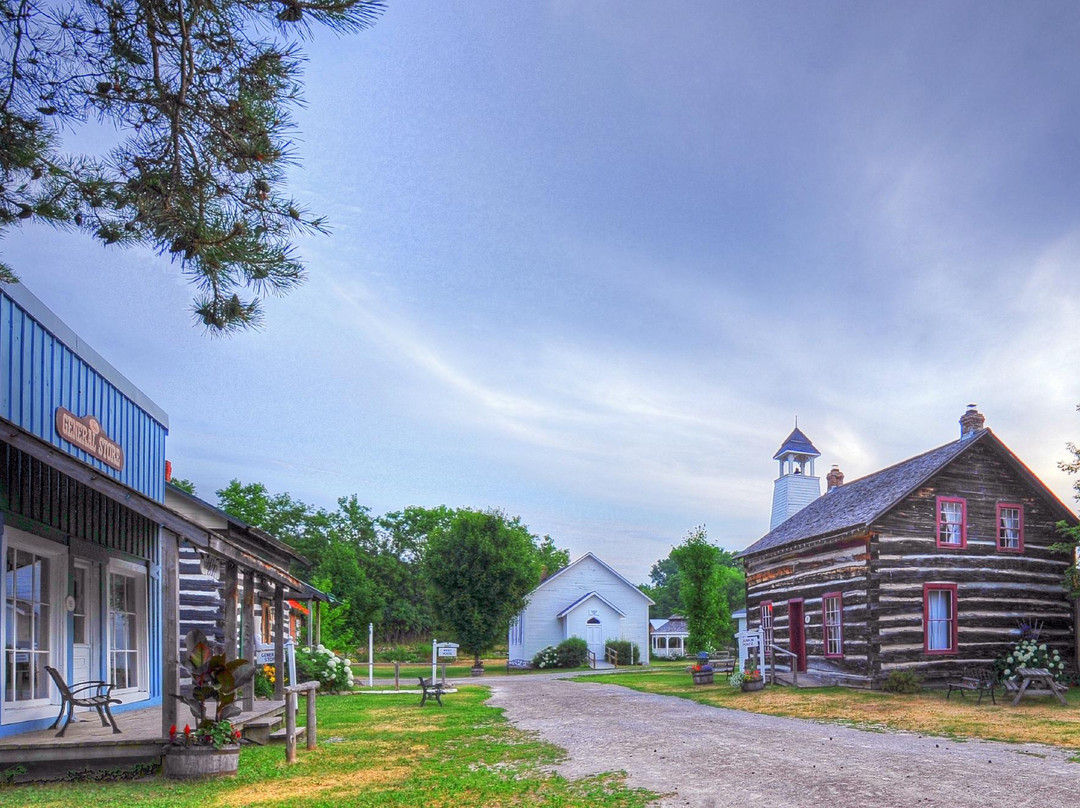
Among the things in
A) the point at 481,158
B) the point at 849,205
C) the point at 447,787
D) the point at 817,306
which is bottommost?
the point at 447,787

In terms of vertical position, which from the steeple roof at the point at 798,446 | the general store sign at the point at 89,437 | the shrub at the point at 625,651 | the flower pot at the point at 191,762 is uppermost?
the steeple roof at the point at 798,446

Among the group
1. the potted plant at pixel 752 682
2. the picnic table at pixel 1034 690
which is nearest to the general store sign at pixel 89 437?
the potted plant at pixel 752 682

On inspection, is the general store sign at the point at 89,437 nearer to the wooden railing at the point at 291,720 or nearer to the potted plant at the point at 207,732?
the potted plant at the point at 207,732

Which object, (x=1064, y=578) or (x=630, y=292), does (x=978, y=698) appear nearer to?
(x=1064, y=578)

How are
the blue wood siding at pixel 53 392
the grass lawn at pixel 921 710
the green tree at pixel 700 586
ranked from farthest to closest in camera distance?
the green tree at pixel 700 586
the grass lawn at pixel 921 710
the blue wood siding at pixel 53 392

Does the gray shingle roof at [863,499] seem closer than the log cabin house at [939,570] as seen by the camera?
No

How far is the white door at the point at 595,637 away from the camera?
158ft

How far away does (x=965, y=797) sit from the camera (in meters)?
8.53

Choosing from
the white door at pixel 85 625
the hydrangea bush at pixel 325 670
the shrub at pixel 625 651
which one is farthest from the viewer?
the shrub at pixel 625 651

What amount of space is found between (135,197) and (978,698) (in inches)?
763

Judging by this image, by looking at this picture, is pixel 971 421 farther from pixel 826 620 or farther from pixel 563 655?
pixel 563 655

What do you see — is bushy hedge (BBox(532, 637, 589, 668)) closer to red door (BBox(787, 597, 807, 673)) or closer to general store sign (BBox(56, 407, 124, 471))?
red door (BBox(787, 597, 807, 673))

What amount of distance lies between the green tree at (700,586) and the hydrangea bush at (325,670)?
46.0 feet

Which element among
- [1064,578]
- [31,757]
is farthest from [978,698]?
[31,757]
